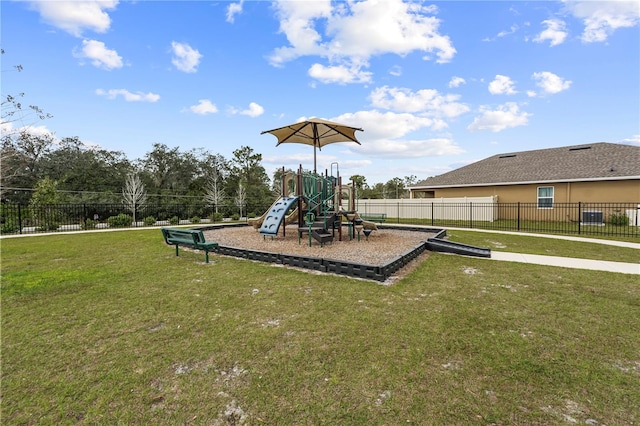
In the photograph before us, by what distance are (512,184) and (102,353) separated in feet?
79.6

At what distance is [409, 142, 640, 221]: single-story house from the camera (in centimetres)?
1719

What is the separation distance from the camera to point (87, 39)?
35.9 feet

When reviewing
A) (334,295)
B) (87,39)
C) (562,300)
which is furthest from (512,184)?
(87,39)

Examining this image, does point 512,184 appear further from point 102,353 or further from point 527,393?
point 102,353

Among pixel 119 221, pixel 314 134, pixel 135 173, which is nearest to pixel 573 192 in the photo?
pixel 314 134

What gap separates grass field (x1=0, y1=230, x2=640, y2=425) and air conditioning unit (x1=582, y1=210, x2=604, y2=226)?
15217mm

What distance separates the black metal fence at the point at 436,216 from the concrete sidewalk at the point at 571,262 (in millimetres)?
6645

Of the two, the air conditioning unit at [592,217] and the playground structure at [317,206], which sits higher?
the playground structure at [317,206]

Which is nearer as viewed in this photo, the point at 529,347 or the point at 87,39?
the point at 529,347

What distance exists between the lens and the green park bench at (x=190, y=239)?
23.4ft

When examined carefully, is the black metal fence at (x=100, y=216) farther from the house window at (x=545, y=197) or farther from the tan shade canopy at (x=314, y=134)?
the house window at (x=545, y=197)

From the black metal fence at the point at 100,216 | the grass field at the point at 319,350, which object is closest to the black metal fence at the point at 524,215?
the grass field at the point at 319,350

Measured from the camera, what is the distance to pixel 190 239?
24.6 ft

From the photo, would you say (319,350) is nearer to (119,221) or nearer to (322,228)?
(322,228)
